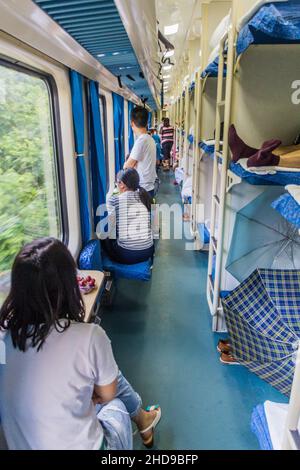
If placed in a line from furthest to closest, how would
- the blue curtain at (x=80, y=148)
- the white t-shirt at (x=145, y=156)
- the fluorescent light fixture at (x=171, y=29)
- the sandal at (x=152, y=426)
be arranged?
the fluorescent light fixture at (x=171, y=29) < the white t-shirt at (x=145, y=156) < the blue curtain at (x=80, y=148) < the sandal at (x=152, y=426)

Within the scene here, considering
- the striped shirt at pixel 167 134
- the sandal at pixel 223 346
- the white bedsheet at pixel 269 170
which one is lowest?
the sandal at pixel 223 346

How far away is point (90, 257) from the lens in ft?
8.93

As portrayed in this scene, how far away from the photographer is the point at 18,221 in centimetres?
218

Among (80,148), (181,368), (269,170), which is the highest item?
(80,148)

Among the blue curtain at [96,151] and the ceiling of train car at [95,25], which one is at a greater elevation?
the ceiling of train car at [95,25]

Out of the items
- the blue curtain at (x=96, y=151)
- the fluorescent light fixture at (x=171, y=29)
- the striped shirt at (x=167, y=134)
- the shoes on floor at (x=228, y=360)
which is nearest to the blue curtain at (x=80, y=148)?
the blue curtain at (x=96, y=151)

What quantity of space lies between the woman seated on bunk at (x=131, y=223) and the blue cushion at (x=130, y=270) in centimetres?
6

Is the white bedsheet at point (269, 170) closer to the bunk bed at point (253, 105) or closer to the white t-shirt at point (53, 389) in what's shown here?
the bunk bed at point (253, 105)

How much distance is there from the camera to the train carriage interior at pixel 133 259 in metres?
1.13

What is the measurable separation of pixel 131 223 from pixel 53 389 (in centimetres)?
213

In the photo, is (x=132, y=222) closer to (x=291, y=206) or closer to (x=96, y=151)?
(x=96, y=151)

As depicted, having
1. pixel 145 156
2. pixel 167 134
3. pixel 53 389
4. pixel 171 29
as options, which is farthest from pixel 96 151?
pixel 167 134

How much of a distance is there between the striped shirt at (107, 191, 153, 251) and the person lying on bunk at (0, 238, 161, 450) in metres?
1.88

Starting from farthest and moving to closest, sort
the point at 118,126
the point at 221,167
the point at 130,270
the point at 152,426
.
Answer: the point at 118,126
the point at 130,270
the point at 221,167
the point at 152,426
